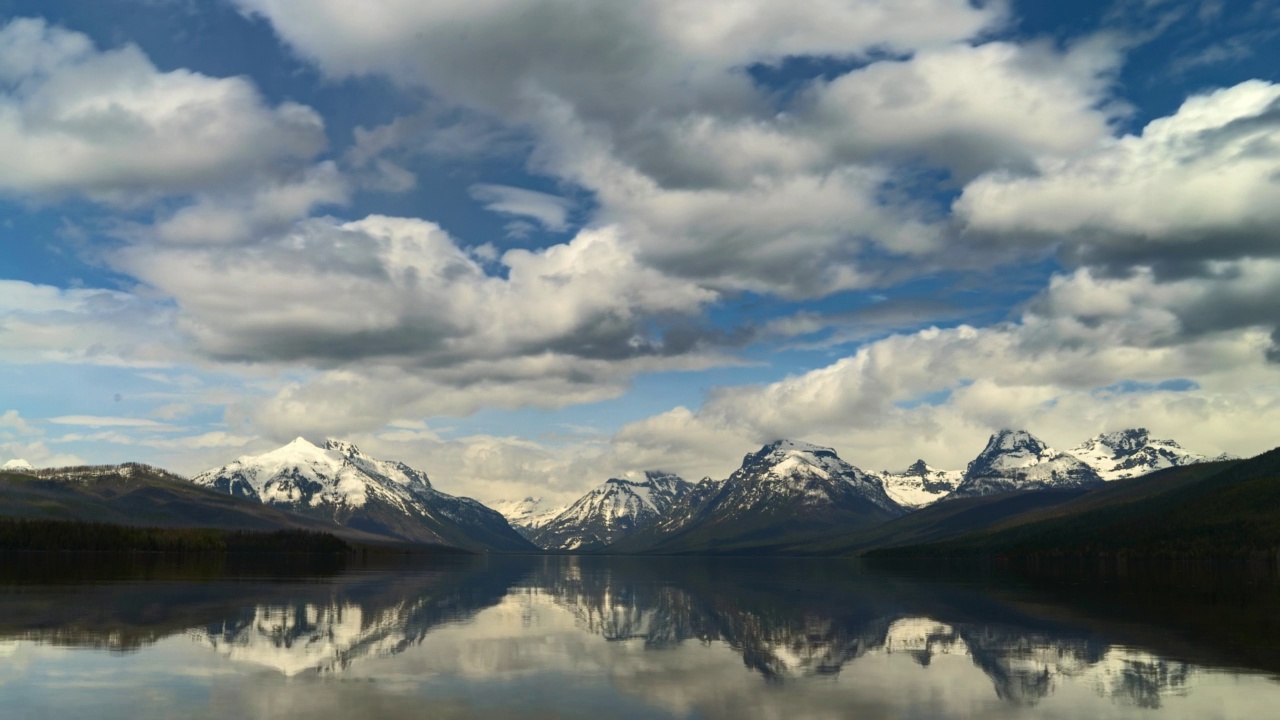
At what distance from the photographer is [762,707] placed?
43.1 metres

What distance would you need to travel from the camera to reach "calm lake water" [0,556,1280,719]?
42.7 meters

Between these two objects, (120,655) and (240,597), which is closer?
(120,655)

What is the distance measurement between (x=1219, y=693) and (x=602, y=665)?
32.0 meters

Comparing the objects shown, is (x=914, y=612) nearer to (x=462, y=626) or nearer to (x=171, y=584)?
(x=462, y=626)

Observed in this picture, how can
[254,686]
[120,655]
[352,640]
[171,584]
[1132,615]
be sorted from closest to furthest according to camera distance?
[254,686], [120,655], [352,640], [1132,615], [171,584]

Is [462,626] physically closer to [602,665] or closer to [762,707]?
[602,665]

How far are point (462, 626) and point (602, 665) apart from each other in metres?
25.7

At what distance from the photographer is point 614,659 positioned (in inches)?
2338

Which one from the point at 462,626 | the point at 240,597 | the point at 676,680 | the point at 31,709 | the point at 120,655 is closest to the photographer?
the point at 31,709

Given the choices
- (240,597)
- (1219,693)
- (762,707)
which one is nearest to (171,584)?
(240,597)

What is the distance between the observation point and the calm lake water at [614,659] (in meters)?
42.7

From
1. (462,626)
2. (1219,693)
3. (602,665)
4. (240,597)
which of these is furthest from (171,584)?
(1219,693)

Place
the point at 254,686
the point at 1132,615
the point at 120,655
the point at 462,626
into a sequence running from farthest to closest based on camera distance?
the point at 1132,615 < the point at 462,626 < the point at 120,655 < the point at 254,686

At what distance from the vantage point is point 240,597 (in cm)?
10544
